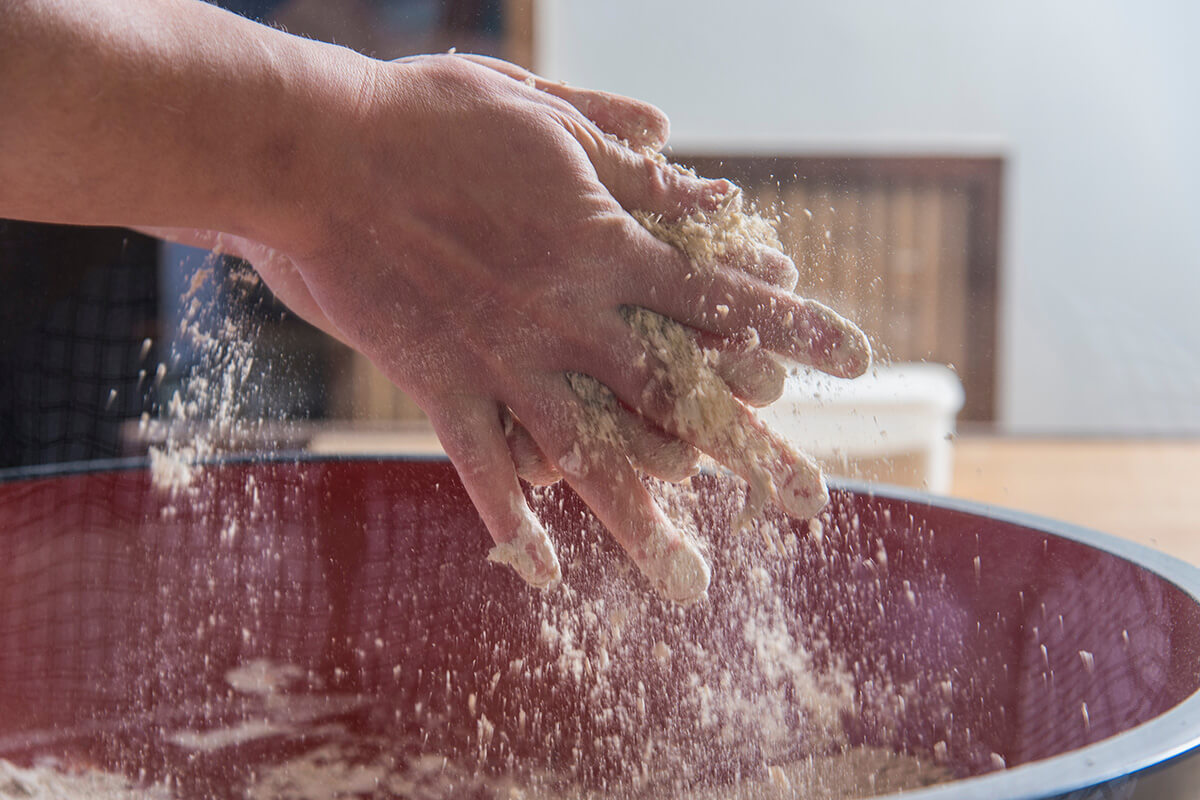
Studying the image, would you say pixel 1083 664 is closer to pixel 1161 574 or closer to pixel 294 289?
pixel 1161 574

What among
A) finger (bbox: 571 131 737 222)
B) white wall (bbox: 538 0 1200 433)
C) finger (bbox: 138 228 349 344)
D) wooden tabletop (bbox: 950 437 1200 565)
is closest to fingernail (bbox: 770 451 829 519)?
finger (bbox: 571 131 737 222)

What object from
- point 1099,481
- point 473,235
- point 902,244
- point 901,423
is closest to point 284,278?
point 473,235

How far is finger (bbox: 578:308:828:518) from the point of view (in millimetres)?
375

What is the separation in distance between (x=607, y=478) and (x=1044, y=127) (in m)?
2.27

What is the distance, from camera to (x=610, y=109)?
16.4 inches

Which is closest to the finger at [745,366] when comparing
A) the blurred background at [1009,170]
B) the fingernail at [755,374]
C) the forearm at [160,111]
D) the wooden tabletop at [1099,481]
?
the fingernail at [755,374]

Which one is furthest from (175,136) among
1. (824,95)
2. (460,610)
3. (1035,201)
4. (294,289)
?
(1035,201)

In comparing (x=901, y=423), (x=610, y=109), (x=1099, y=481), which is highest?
(x=610, y=109)

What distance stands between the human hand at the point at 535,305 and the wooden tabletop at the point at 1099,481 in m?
1.08

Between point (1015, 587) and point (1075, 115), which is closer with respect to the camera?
point (1015, 587)

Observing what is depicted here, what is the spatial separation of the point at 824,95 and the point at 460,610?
1.93m

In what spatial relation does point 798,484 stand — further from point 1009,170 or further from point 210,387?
point 1009,170

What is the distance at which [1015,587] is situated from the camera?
0.48 metres

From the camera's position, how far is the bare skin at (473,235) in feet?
1.12
